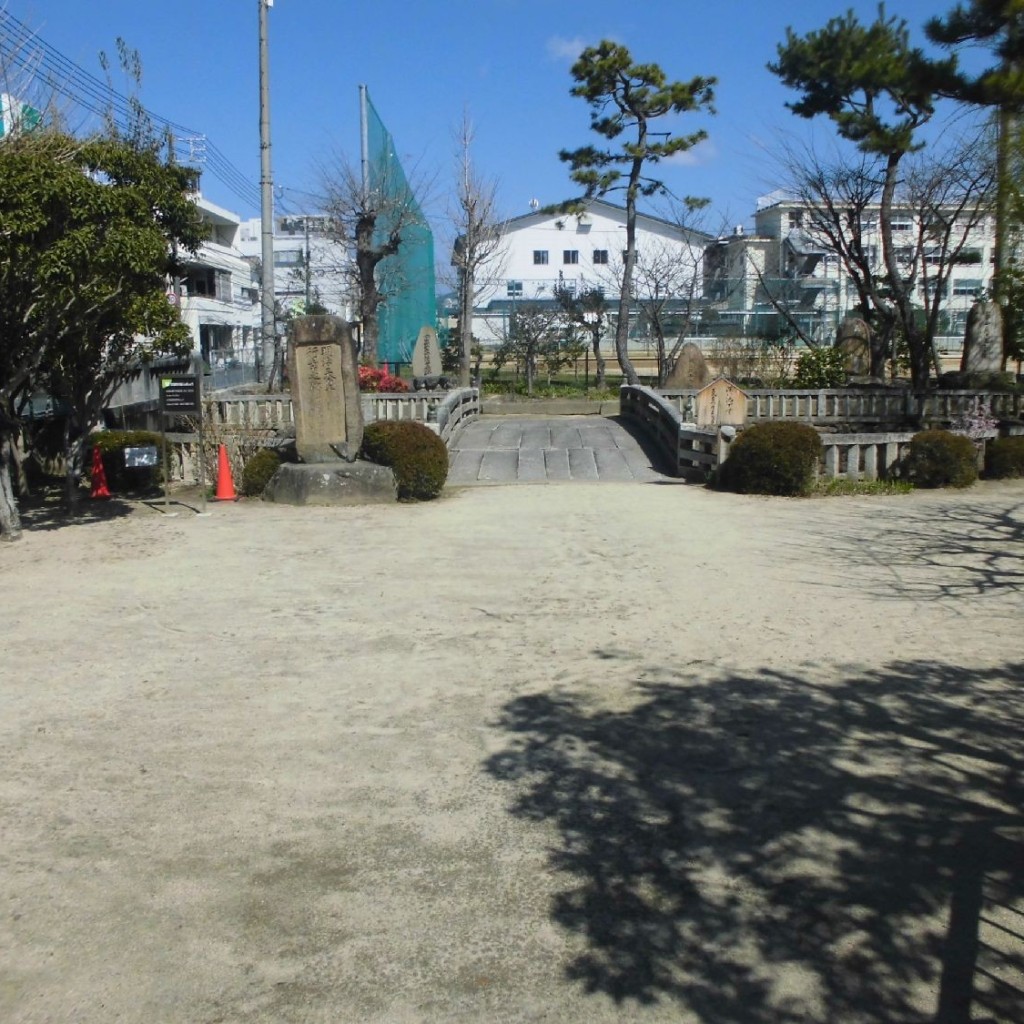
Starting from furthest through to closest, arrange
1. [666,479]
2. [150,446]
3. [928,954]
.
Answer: [666,479]
[150,446]
[928,954]

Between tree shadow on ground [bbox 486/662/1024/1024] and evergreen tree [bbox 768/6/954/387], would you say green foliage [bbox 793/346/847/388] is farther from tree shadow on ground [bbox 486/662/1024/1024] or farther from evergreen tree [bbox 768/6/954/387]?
tree shadow on ground [bbox 486/662/1024/1024]

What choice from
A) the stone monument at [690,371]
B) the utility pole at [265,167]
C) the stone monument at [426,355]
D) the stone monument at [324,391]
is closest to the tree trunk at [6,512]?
the stone monument at [324,391]

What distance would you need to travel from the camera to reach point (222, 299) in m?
45.6

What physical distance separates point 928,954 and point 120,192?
9974mm

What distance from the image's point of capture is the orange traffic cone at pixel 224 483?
14.6 metres

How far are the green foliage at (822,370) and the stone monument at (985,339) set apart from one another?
2.82m

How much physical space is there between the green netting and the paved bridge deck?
8.66 metres

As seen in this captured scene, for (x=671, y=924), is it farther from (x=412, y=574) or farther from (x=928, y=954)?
(x=412, y=574)

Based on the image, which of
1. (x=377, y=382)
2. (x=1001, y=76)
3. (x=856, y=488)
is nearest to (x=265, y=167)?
(x=377, y=382)

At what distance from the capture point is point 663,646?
24.9 feet

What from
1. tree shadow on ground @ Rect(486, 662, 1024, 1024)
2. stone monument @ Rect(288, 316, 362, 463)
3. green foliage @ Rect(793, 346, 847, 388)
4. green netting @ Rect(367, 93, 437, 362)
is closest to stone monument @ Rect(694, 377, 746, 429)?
stone monument @ Rect(288, 316, 362, 463)

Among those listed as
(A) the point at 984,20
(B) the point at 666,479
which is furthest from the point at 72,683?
(B) the point at 666,479

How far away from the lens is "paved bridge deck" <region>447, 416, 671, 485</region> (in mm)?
17156

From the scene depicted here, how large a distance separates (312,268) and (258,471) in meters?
28.9
